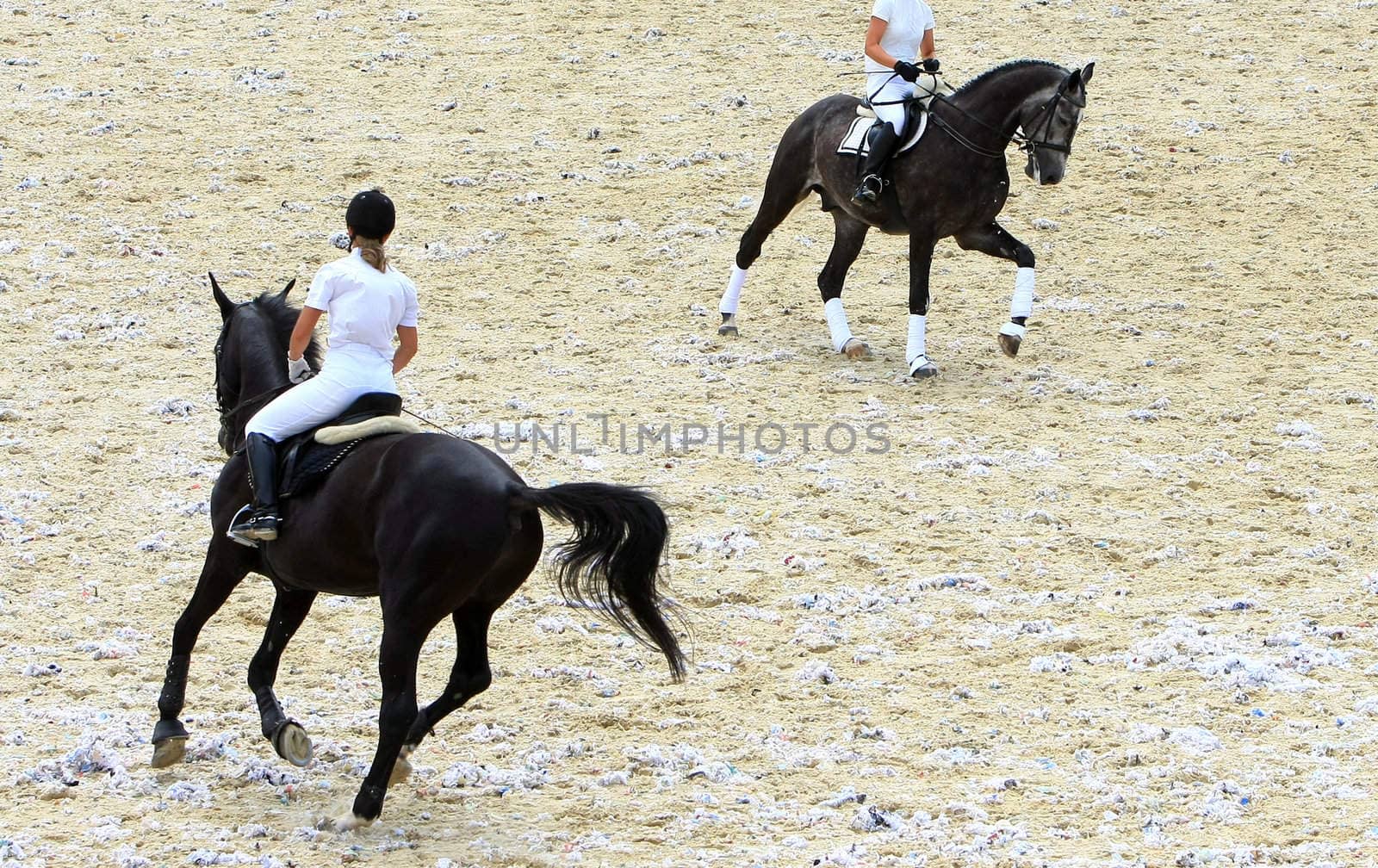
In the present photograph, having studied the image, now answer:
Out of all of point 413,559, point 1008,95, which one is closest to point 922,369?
point 1008,95

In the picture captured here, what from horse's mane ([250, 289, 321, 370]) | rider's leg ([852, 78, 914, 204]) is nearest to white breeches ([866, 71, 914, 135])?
rider's leg ([852, 78, 914, 204])

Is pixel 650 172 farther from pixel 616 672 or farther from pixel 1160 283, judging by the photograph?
pixel 616 672

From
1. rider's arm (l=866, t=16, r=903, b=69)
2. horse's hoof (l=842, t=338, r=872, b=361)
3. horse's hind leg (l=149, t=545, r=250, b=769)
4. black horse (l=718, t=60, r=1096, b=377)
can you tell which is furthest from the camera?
horse's hoof (l=842, t=338, r=872, b=361)

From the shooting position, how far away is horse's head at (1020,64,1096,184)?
1025 cm

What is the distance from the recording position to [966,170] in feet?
34.5

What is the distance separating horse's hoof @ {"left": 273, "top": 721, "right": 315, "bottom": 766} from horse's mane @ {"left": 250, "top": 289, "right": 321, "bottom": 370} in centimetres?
163

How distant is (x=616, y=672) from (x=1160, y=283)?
22.8 ft

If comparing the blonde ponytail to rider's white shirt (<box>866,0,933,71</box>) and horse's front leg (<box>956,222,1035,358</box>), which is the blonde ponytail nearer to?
rider's white shirt (<box>866,0,933,71</box>)

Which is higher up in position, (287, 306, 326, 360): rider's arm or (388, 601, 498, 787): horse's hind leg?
(287, 306, 326, 360): rider's arm

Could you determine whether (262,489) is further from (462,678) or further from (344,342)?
(462,678)

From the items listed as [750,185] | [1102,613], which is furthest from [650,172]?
[1102,613]

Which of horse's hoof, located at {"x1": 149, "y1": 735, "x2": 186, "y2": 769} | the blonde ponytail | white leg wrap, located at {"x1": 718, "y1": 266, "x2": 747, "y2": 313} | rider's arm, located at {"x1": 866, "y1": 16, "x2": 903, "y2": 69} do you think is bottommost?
horse's hoof, located at {"x1": 149, "y1": 735, "x2": 186, "y2": 769}

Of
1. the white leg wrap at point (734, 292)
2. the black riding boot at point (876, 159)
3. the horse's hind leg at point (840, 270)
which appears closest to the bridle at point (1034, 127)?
the black riding boot at point (876, 159)

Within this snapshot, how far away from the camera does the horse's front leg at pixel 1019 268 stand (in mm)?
10688
